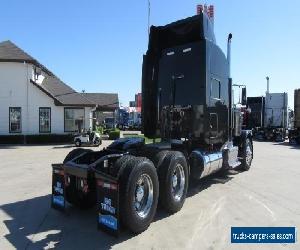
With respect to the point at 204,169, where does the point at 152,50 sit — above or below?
above

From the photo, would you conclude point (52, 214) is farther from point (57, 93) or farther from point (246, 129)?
point (57, 93)

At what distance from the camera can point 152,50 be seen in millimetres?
11055

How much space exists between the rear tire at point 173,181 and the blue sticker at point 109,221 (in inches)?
62.9

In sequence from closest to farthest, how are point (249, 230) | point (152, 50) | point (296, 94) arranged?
point (249, 230)
point (152, 50)
point (296, 94)

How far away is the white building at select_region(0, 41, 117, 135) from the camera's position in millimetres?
27828

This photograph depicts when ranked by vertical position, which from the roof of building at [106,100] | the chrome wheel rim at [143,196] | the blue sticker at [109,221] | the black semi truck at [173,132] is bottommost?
the blue sticker at [109,221]

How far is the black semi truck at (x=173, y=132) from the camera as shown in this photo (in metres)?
7.15

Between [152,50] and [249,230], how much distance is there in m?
6.00

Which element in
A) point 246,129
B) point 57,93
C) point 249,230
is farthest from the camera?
point 57,93

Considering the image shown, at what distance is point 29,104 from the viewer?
1110 inches

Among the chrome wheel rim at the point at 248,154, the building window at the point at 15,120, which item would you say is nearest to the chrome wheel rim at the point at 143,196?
the chrome wheel rim at the point at 248,154

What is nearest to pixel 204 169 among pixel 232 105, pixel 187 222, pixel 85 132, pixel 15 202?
pixel 187 222

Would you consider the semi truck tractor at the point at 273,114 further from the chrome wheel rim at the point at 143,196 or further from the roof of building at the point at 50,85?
the chrome wheel rim at the point at 143,196

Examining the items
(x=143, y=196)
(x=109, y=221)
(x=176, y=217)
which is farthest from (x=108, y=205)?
(x=176, y=217)
